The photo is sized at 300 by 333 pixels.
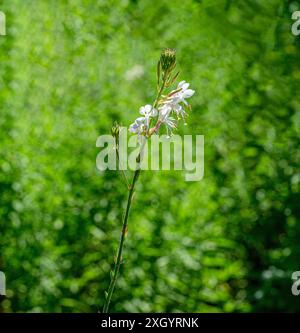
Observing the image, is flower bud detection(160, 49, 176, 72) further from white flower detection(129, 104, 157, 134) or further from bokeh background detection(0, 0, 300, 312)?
bokeh background detection(0, 0, 300, 312)

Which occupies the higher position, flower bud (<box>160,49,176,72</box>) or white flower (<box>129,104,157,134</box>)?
flower bud (<box>160,49,176,72</box>)

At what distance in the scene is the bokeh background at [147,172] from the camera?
8.07ft

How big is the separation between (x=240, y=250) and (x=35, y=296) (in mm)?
904

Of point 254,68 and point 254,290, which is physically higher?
point 254,68

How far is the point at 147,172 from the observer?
258cm

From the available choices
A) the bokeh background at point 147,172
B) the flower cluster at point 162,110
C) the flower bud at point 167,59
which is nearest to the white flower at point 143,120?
the flower cluster at point 162,110

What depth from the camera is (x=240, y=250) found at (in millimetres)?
2678

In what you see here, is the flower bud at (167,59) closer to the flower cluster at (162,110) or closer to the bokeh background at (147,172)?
the flower cluster at (162,110)

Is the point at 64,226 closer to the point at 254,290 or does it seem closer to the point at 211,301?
the point at 211,301

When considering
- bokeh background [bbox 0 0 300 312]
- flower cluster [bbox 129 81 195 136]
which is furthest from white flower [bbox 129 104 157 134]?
bokeh background [bbox 0 0 300 312]

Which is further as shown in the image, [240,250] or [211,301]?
[240,250]

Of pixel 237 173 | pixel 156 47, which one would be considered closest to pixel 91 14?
pixel 156 47

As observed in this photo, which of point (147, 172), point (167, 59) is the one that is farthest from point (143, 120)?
point (147, 172)

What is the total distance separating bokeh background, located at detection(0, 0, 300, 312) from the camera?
246cm
